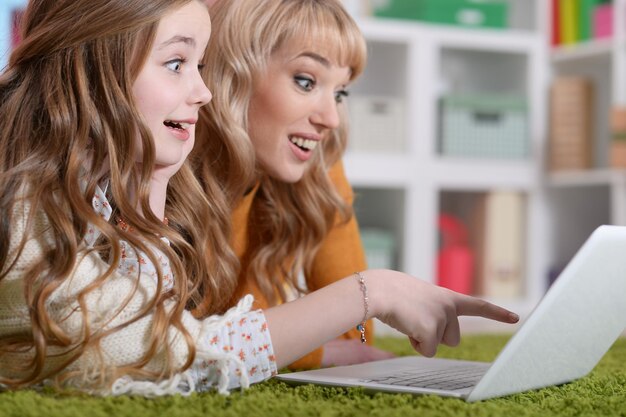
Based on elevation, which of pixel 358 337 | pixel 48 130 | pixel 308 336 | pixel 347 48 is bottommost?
pixel 358 337

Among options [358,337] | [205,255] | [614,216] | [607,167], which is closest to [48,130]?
[205,255]

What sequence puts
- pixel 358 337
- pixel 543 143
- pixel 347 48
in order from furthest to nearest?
pixel 543 143, pixel 358 337, pixel 347 48

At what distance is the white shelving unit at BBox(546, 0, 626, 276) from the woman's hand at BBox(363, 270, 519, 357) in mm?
2502

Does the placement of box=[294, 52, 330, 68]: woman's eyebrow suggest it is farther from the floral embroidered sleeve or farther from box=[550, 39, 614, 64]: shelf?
box=[550, 39, 614, 64]: shelf

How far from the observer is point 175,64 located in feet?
3.49

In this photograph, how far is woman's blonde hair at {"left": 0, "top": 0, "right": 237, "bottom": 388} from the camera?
91cm

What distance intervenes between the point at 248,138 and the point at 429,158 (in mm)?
2020

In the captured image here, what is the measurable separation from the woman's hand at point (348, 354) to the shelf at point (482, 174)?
6.46 ft

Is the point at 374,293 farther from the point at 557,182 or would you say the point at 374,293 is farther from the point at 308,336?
the point at 557,182

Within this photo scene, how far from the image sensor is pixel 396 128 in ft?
10.9

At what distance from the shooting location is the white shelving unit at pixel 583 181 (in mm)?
3438

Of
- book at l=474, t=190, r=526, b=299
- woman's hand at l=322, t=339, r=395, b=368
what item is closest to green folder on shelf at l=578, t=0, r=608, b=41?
book at l=474, t=190, r=526, b=299

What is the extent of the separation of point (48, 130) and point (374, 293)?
1.30ft

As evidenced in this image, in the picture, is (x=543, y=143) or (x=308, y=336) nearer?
(x=308, y=336)
